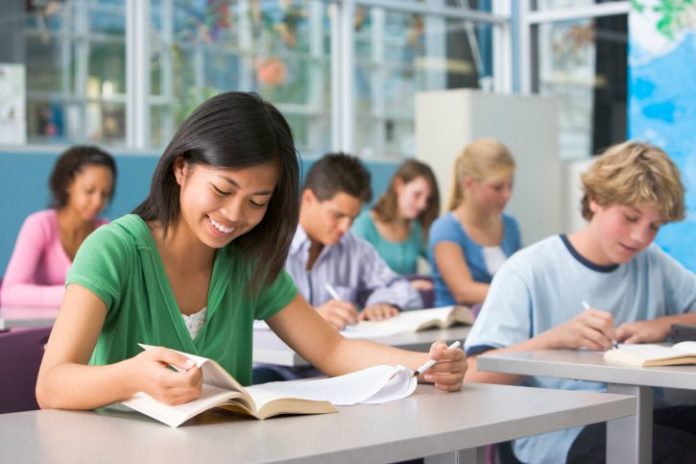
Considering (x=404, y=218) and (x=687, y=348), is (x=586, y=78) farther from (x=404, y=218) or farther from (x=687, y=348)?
(x=687, y=348)

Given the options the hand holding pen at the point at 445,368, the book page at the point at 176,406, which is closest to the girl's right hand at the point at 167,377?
the book page at the point at 176,406

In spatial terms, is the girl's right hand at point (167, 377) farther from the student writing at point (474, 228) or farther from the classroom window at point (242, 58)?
the classroom window at point (242, 58)

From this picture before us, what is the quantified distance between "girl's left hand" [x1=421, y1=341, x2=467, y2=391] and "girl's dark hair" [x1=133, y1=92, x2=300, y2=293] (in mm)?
400

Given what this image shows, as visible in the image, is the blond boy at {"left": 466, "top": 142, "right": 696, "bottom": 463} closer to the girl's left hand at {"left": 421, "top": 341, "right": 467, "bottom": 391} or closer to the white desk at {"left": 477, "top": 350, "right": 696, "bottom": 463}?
the white desk at {"left": 477, "top": 350, "right": 696, "bottom": 463}

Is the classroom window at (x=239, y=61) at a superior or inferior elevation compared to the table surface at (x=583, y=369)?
superior

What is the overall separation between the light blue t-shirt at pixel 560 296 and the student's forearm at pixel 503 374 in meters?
0.08

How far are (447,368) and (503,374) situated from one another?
1.82 ft

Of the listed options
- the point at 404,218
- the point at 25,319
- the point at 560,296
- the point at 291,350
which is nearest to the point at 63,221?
the point at 25,319

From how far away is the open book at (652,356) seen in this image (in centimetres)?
239

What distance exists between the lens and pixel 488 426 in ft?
5.87

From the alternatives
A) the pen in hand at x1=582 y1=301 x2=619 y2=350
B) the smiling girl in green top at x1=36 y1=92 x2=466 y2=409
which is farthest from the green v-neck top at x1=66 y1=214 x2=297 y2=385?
the pen in hand at x1=582 y1=301 x2=619 y2=350

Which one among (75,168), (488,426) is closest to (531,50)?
(75,168)

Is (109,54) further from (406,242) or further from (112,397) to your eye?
(112,397)

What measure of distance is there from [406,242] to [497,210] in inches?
35.6
